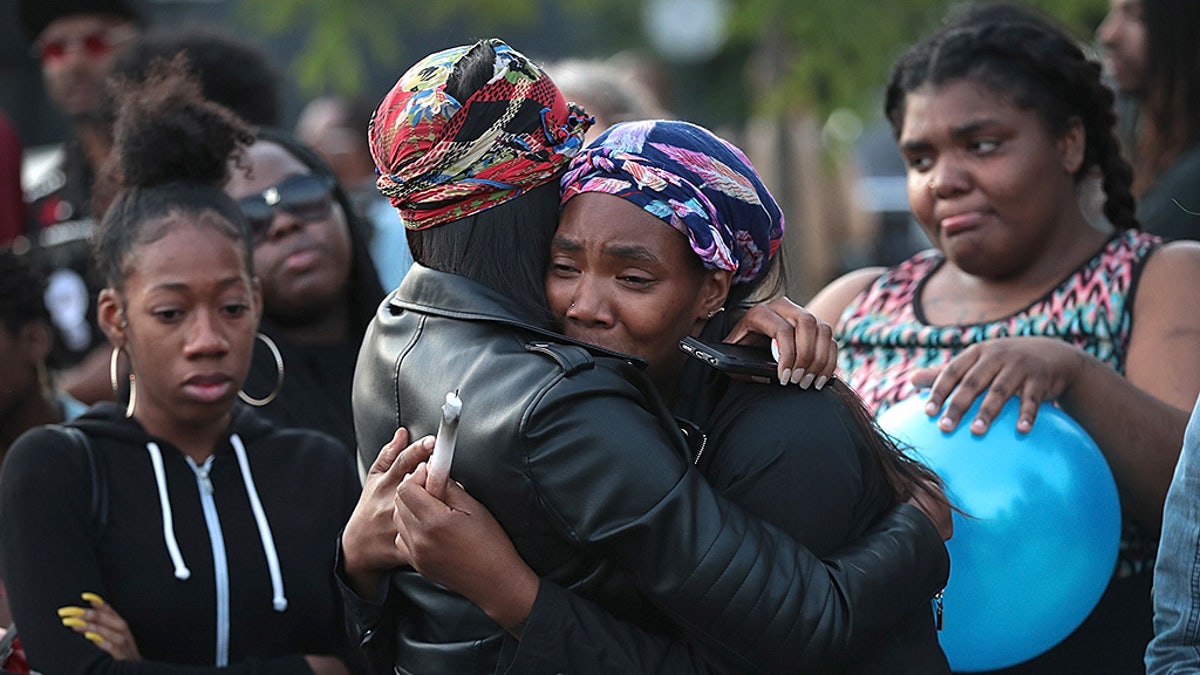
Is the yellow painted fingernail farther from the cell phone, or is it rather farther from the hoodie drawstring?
the cell phone

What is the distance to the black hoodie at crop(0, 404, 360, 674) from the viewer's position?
276 cm

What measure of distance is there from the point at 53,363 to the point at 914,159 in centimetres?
247

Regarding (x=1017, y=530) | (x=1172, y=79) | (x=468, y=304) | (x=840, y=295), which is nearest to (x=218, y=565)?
(x=468, y=304)

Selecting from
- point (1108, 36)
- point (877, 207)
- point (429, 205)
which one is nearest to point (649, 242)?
point (429, 205)

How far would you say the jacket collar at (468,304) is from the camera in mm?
2182

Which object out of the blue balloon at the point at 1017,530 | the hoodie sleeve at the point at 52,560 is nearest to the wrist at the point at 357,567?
the hoodie sleeve at the point at 52,560

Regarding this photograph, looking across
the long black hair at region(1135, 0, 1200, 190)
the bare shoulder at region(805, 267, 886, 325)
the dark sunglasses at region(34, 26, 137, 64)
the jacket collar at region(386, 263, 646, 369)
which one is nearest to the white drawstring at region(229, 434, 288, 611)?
the jacket collar at region(386, 263, 646, 369)

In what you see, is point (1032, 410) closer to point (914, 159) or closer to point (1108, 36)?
point (914, 159)

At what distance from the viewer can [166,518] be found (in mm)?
2908

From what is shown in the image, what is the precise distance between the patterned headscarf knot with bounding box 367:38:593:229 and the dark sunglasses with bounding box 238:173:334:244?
59.9 inches

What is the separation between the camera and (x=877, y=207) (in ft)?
45.4

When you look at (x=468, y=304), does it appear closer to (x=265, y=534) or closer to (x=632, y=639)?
(x=632, y=639)

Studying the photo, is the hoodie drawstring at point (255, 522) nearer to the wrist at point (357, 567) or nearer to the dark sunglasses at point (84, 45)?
the wrist at point (357, 567)

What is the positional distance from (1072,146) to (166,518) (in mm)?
2269
